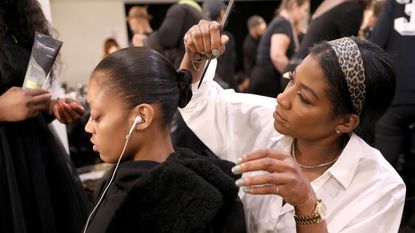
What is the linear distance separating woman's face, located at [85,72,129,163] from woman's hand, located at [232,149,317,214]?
0.26 meters

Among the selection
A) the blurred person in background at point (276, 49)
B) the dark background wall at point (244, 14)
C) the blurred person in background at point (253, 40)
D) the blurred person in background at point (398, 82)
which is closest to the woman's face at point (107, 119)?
the blurred person in background at point (398, 82)

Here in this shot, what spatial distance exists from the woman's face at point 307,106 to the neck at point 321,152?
0.04 m

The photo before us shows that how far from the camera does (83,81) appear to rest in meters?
4.37

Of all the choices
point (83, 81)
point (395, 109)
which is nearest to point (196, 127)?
point (395, 109)

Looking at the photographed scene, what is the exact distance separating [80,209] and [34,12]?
1.90 feet

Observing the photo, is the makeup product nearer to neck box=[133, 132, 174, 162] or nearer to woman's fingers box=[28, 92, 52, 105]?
woman's fingers box=[28, 92, 52, 105]

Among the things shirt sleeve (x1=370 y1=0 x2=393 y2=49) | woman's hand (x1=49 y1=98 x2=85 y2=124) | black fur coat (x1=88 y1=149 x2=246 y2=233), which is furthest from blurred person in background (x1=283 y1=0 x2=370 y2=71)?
black fur coat (x1=88 y1=149 x2=246 y2=233)

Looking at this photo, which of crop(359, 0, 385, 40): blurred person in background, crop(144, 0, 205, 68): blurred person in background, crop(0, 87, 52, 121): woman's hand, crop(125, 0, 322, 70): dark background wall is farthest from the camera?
crop(125, 0, 322, 70): dark background wall

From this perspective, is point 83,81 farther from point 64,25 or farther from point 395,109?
point 395,109

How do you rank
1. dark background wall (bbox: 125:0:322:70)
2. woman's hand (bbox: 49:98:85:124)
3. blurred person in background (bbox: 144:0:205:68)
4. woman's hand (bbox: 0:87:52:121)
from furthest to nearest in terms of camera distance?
dark background wall (bbox: 125:0:322:70) → blurred person in background (bbox: 144:0:205:68) → woman's hand (bbox: 49:98:85:124) → woman's hand (bbox: 0:87:52:121)

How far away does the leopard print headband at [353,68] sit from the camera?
791mm

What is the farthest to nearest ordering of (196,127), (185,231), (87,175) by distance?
(87,175), (196,127), (185,231)

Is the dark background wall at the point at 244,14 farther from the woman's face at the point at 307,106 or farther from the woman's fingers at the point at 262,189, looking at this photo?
the woman's fingers at the point at 262,189

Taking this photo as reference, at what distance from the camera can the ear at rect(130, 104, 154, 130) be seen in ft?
2.42
